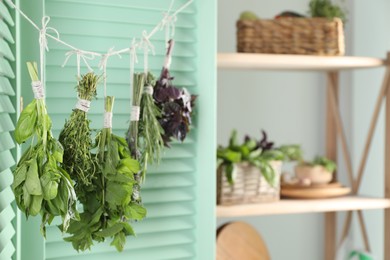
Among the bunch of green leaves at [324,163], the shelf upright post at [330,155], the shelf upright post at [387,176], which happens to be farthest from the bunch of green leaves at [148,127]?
the shelf upright post at [330,155]

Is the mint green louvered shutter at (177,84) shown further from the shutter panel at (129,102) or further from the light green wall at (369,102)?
the light green wall at (369,102)

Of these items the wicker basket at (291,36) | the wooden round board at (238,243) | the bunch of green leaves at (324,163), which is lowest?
the wooden round board at (238,243)

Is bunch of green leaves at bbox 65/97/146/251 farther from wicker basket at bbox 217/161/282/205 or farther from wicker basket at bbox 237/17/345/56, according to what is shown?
wicker basket at bbox 237/17/345/56

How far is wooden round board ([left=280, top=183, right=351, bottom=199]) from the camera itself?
243 cm

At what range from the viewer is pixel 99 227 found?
154 cm

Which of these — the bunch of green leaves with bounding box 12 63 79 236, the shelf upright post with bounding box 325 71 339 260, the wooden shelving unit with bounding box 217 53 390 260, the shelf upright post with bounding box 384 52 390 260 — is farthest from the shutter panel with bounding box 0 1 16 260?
the shelf upright post with bounding box 325 71 339 260

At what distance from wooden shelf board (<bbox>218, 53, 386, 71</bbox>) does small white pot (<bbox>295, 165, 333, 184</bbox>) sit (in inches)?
14.9

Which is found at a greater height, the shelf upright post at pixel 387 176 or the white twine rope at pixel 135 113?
the white twine rope at pixel 135 113

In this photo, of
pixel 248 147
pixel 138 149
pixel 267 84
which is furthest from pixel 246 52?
pixel 138 149

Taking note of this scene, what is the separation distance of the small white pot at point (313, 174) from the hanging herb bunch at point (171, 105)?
0.78 m

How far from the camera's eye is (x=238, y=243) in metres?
2.38

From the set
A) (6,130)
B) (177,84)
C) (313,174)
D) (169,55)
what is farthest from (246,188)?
(6,130)

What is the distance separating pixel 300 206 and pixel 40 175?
1.19m

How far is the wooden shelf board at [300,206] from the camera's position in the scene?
2186mm
